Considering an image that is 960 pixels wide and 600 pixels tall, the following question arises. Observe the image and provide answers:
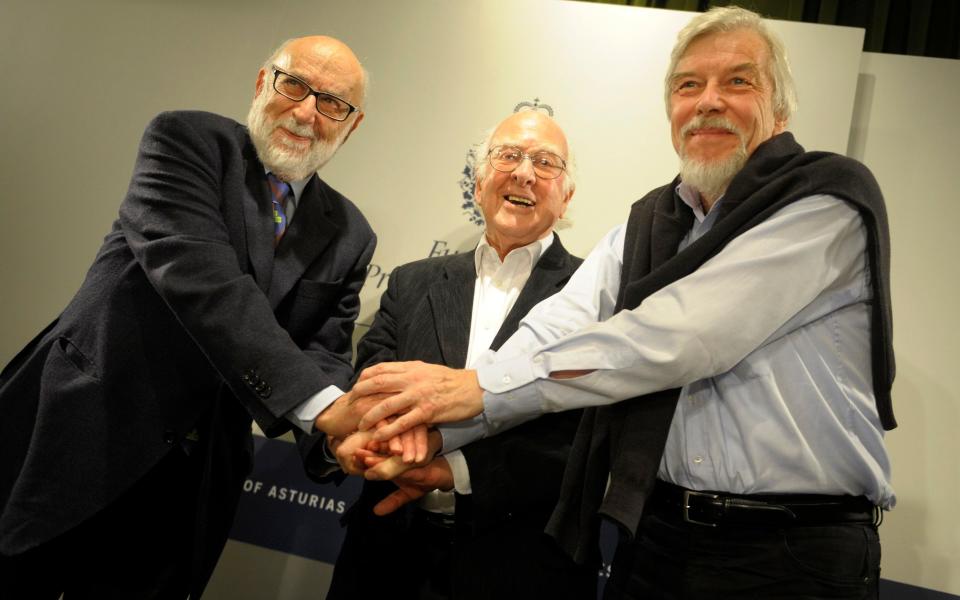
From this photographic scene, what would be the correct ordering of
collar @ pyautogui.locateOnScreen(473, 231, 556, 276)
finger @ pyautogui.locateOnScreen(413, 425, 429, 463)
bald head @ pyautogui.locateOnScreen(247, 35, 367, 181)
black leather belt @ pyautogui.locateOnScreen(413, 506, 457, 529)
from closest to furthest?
finger @ pyautogui.locateOnScreen(413, 425, 429, 463), black leather belt @ pyautogui.locateOnScreen(413, 506, 457, 529), bald head @ pyautogui.locateOnScreen(247, 35, 367, 181), collar @ pyautogui.locateOnScreen(473, 231, 556, 276)

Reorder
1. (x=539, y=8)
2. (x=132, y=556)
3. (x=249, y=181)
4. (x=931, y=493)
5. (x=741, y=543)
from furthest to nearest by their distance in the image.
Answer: (x=539, y=8) < (x=931, y=493) < (x=249, y=181) < (x=132, y=556) < (x=741, y=543)

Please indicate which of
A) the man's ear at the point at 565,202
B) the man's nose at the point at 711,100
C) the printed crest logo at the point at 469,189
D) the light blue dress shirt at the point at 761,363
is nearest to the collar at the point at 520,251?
the man's ear at the point at 565,202

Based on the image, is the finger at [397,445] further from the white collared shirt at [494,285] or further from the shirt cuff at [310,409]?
the white collared shirt at [494,285]

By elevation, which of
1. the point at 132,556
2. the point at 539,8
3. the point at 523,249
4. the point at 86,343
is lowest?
the point at 132,556

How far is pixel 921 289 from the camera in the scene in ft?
9.78

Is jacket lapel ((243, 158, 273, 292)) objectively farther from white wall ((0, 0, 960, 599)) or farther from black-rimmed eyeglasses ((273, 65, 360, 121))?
white wall ((0, 0, 960, 599))

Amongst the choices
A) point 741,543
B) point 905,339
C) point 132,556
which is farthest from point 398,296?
point 905,339

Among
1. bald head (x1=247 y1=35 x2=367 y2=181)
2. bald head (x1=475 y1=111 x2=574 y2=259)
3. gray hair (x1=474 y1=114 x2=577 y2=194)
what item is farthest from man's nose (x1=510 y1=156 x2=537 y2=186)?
bald head (x1=247 y1=35 x2=367 y2=181)

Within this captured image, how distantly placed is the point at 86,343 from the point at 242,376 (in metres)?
0.46

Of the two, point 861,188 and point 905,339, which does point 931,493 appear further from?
point 861,188

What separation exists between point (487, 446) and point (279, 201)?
3.59ft

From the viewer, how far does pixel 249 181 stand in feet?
7.95

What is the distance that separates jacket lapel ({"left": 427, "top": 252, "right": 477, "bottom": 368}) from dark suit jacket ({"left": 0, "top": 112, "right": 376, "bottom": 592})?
372 millimetres

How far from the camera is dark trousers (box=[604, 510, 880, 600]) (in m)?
1.54
